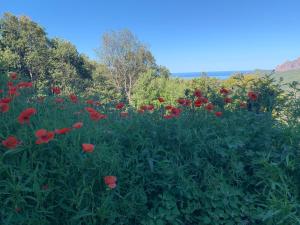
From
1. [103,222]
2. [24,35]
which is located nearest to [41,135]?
[103,222]

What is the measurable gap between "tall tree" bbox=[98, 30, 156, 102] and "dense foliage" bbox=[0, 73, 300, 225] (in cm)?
1950

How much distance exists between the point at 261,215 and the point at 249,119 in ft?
3.03

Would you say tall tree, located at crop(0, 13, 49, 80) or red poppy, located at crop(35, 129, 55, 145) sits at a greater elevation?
tall tree, located at crop(0, 13, 49, 80)

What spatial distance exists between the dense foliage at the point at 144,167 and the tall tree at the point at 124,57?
19.5 meters

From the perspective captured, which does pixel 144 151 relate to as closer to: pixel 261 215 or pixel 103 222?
pixel 103 222

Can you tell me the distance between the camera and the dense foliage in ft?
4.44

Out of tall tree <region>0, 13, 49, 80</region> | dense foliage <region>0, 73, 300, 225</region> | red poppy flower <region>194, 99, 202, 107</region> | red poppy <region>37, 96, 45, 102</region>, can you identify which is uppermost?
tall tree <region>0, 13, 49, 80</region>

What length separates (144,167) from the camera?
1695 mm

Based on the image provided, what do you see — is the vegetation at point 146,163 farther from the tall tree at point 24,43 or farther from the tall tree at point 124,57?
the tall tree at point 124,57

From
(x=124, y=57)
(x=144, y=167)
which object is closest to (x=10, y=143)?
(x=144, y=167)

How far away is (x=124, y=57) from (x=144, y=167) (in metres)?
21.0

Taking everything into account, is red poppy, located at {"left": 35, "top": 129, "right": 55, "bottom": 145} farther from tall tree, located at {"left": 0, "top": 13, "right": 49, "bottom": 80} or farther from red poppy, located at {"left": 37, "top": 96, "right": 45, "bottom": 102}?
tall tree, located at {"left": 0, "top": 13, "right": 49, "bottom": 80}

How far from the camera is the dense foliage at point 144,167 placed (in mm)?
1354

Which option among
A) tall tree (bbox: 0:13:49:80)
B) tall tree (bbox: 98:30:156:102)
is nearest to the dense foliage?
tall tree (bbox: 0:13:49:80)
